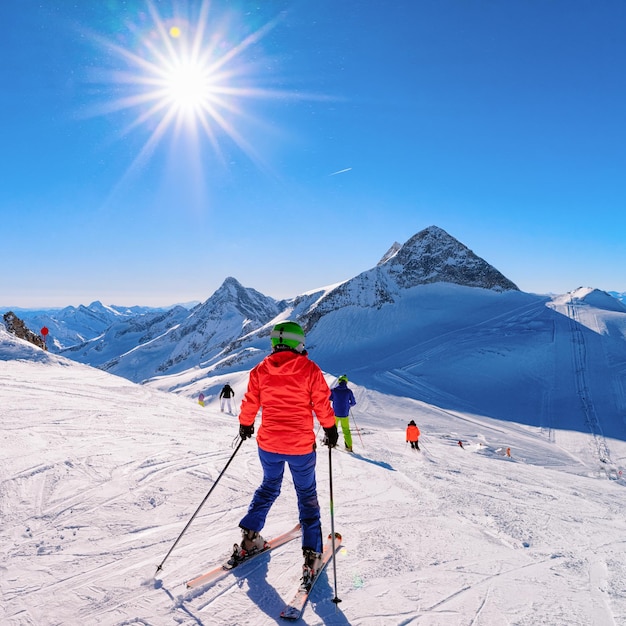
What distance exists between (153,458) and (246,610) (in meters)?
4.63

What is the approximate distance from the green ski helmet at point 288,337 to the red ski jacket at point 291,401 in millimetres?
76

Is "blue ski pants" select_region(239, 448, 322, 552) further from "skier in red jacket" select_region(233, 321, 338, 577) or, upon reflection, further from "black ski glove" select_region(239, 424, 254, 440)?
Answer: "black ski glove" select_region(239, 424, 254, 440)

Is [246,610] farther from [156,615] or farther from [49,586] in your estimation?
[49,586]

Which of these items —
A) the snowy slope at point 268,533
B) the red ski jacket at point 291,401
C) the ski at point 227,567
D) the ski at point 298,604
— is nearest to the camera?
the ski at point 298,604

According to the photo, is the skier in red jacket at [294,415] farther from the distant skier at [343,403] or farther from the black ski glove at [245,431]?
the distant skier at [343,403]

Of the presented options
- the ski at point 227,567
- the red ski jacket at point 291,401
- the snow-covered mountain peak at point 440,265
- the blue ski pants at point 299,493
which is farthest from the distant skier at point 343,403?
the snow-covered mountain peak at point 440,265

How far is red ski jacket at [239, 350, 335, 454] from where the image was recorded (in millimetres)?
3686

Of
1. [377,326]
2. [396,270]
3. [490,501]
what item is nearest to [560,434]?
[490,501]

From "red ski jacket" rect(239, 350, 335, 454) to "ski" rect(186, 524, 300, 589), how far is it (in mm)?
1105

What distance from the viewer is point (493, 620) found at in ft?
10.3

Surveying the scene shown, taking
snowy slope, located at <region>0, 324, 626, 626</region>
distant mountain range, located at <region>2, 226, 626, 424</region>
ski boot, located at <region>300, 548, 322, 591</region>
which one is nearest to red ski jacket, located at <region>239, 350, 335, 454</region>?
ski boot, located at <region>300, 548, 322, 591</region>

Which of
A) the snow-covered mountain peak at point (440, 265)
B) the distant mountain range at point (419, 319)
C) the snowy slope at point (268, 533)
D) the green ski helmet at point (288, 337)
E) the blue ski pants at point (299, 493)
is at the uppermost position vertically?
the snow-covered mountain peak at point (440, 265)

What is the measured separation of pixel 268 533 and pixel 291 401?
6.40 feet

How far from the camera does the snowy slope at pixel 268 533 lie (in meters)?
3.16
